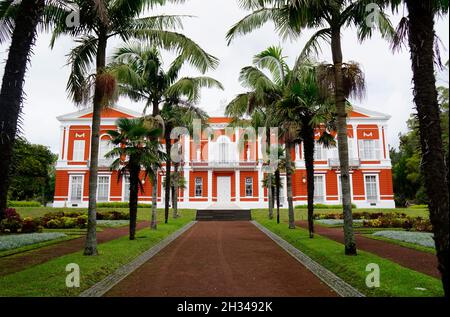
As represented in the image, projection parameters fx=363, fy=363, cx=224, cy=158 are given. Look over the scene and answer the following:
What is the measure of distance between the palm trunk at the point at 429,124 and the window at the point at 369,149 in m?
34.1

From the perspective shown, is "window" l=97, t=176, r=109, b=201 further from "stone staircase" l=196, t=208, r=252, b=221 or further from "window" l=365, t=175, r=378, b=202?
"window" l=365, t=175, r=378, b=202

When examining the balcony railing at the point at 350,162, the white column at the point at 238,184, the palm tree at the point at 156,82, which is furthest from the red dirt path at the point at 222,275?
the balcony railing at the point at 350,162

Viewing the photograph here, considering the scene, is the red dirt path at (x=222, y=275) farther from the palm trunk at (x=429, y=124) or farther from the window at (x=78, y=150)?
the window at (x=78, y=150)

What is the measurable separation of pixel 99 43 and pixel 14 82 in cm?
553

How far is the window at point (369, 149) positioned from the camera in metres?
37.8

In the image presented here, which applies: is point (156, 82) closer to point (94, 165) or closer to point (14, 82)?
point (94, 165)

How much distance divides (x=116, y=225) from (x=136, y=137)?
917 cm

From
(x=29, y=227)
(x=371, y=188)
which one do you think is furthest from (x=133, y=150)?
(x=371, y=188)

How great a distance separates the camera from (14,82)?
6086 mm

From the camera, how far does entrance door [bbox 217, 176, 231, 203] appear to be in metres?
37.2

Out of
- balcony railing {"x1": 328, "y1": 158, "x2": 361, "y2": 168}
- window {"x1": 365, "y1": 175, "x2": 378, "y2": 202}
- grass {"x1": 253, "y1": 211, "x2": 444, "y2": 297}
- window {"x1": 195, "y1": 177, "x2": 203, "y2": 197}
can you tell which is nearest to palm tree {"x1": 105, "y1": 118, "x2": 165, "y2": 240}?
grass {"x1": 253, "y1": 211, "x2": 444, "y2": 297}

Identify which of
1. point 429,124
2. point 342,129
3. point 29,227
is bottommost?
point 29,227
